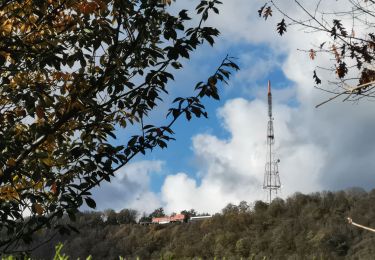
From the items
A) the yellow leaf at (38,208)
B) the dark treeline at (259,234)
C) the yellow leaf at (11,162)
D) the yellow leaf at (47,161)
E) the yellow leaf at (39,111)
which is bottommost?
the yellow leaf at (38,208)

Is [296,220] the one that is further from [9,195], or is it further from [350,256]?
[9,195]

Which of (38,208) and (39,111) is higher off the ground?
(39,111)

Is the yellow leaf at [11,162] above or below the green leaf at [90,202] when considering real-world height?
above

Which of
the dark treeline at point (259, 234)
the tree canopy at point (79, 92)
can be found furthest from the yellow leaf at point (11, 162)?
the dark treeline at point (259, 234)

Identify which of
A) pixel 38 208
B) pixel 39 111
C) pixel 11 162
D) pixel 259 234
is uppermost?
pixel 259 234

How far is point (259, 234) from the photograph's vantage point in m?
73.8

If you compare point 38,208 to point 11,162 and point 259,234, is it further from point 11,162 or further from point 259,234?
point 259,234

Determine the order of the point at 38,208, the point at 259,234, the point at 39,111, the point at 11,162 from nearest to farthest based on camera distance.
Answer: the point at 39,111 < the point at 11,162 < the point at 38,208 < the point at 259,234

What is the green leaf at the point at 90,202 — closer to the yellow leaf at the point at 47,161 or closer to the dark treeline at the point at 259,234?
the yellow leaf at the point at 47,161

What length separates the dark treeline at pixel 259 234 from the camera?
6362 centimetres

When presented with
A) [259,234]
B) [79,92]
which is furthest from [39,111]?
[259,234]

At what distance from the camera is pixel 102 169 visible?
16.9ft

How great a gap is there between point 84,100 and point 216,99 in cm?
125

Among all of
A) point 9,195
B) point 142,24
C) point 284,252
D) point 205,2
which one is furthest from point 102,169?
point 284,252
